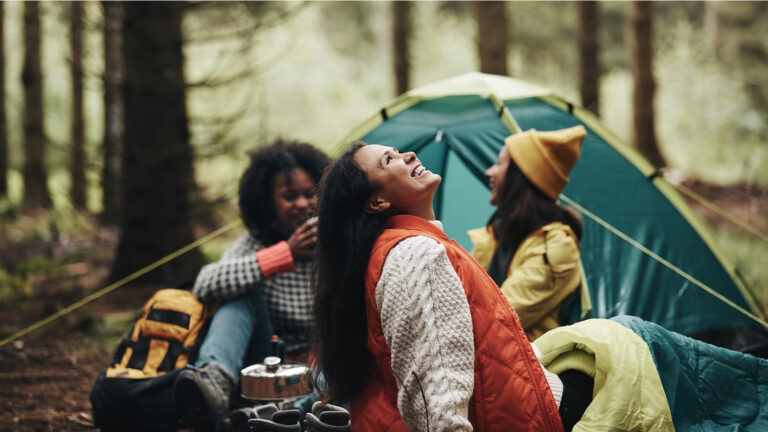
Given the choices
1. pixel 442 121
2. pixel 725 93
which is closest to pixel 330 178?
pixel 442 121

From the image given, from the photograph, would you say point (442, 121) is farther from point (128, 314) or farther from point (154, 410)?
point (128, 314)

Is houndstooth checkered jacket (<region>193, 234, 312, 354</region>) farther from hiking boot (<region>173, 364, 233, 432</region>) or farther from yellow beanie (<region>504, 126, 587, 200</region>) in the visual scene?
yellow beanie (<region>504, 126, 587, 200</region>)

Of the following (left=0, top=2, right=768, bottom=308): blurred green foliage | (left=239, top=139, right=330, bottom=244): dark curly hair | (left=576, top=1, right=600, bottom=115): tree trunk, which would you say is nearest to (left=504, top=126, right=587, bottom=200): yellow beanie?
(left=239, top=139, right=330, bottom=244): dark curly hair

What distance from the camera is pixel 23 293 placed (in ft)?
18.4

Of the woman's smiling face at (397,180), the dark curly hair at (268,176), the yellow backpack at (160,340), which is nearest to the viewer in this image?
the woman's smiling face at (397,180)

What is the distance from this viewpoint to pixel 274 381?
2.47 m

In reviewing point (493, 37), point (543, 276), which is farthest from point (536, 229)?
point (493, 37)

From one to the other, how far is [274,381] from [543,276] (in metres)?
1.09

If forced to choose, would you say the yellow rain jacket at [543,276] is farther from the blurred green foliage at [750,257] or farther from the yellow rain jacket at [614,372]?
the blurred green foliage at [750,257]

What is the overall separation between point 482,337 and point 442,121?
212 cm

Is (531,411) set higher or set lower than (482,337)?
lower

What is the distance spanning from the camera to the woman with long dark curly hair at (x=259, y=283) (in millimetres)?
2574

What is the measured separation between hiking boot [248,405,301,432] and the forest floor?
3.85 ft

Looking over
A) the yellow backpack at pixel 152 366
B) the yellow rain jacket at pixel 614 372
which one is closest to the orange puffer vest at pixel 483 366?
the yellow rain jacket at pixel 614 372
